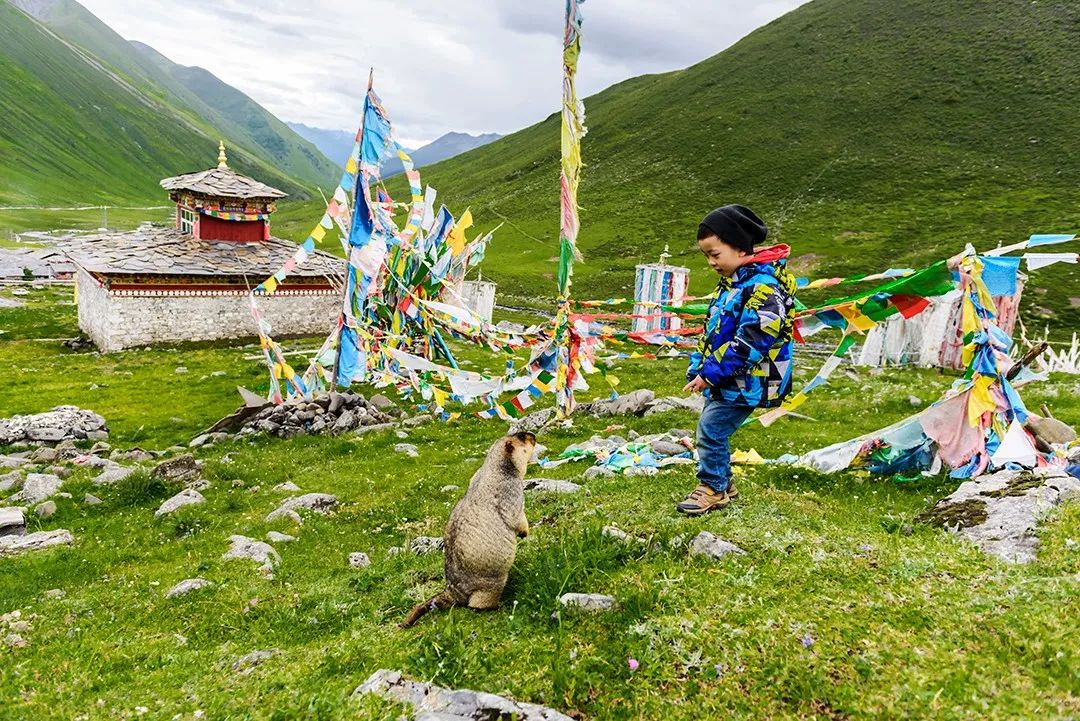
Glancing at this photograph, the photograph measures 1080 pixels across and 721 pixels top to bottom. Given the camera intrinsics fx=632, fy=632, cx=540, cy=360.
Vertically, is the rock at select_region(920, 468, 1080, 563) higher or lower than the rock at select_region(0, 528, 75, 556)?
higher

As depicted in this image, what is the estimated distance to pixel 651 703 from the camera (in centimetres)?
375

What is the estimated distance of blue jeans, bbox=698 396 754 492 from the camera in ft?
19.9

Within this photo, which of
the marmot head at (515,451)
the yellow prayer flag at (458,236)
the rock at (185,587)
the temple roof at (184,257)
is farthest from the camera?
the temple roof at (184,257)

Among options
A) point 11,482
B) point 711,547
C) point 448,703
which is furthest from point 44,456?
point 711,547

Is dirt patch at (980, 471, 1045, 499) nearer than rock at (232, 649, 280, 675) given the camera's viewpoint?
No

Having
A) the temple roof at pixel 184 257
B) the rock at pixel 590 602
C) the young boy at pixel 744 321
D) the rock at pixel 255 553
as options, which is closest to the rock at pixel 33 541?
the rock at pixel 255 553

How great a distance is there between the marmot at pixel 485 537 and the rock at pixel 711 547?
1473 millimetres

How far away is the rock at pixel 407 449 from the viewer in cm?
1313

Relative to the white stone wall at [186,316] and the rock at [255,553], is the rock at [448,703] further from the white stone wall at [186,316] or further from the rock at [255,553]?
the white stone wall at [186,316]

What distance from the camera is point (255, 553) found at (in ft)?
26.6

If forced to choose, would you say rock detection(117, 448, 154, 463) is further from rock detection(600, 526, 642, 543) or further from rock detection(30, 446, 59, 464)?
rock detection(600, 526, 642, 543)

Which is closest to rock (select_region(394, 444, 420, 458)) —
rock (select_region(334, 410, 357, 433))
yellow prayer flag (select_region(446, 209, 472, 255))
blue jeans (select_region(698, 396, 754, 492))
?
rock (select_region(334, 410, 357, 433))

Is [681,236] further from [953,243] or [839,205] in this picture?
[953,243]

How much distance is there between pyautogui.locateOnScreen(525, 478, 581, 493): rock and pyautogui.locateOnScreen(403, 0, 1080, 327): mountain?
1870 inches
